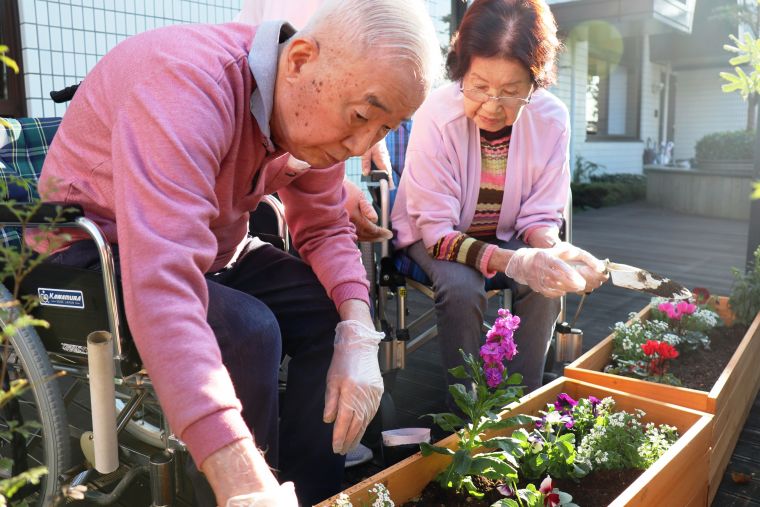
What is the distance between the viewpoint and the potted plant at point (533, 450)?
4.24 ft

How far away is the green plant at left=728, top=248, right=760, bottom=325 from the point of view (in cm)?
250

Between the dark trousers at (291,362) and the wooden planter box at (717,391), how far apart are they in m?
0.79

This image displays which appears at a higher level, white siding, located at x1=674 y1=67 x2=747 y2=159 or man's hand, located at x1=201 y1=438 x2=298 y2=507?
white siding, located at x1=674 y1=67 x2=747 y2=159

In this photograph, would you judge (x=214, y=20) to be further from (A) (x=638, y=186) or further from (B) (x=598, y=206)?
(A) (x=638, y=186)

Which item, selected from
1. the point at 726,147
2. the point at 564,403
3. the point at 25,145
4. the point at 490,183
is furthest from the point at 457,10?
A: the point at 726,147

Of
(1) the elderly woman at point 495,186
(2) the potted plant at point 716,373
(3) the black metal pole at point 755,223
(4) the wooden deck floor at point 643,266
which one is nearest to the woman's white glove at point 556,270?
(1) the elderly woman at point 495,186

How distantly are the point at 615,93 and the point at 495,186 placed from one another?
1159 centimetres

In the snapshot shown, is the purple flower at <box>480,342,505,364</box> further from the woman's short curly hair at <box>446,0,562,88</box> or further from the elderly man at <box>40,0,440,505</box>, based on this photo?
the woman's short curly hair at <box>446,0,562,88</box>

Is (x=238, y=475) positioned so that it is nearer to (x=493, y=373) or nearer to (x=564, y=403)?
(x=493, y=373)

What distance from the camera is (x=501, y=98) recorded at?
6.57ft

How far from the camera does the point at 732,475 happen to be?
6.02 feet

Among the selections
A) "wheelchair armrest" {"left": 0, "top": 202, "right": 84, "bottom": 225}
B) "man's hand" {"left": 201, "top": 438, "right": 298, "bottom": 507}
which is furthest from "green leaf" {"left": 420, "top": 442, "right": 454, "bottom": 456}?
"wheelchair armrest" {"left": 0, "top": 202, "right": 84, "bottom": 225}

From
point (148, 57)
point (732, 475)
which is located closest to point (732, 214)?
point (732, 475)

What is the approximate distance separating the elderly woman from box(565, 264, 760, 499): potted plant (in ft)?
0.83
